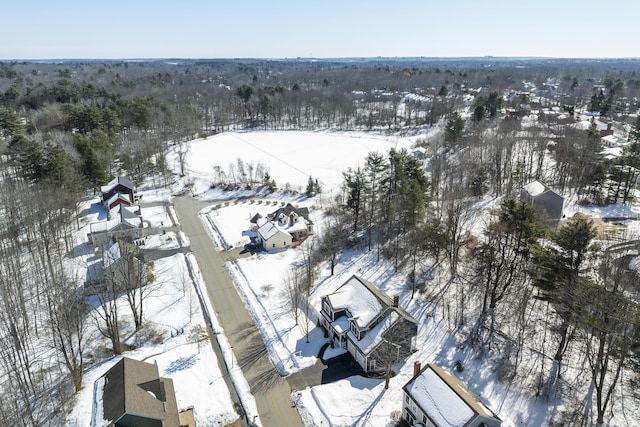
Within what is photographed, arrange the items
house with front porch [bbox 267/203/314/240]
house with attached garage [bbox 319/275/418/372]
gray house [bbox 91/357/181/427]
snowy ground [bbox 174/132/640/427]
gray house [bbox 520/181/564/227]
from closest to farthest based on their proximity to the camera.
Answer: gray house [bbox 91/357/181/427]
snowy ground [bbox 174/132/640/427]
house with attached garage [bbox 319/275/418/372]
gray house [bbox 520/181/564/227]
house with front porch [bbox 267/203/314/240]

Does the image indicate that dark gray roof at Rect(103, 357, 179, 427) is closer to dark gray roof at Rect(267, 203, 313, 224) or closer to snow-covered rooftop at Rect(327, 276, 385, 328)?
snow-covered rooftop at Rect(327, 276, 385, 328)

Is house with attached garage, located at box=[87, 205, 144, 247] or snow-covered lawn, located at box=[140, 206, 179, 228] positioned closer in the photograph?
house with attached garage, located at box=[87, 205, 144, 247]

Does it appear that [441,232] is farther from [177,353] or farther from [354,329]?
[177,353]

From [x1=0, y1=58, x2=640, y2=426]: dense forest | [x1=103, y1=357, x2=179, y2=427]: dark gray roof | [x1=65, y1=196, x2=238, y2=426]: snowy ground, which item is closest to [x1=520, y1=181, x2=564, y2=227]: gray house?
[x1=0, y1=58, x2=640, y2=426]: dense forest

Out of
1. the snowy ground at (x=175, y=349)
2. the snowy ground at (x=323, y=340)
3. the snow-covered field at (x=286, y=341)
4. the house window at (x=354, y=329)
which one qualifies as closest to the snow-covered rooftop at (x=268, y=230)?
the snow-covered field at (x=286, y=341)

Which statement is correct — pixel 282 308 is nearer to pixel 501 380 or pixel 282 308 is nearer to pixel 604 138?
pixel 501 380
